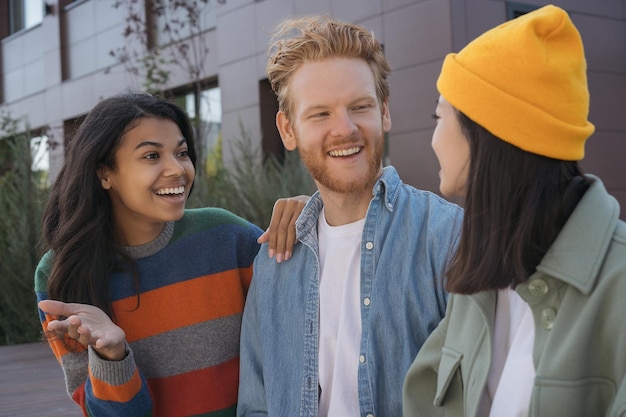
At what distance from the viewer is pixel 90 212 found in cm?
315

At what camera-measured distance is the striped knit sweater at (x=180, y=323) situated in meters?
3.10

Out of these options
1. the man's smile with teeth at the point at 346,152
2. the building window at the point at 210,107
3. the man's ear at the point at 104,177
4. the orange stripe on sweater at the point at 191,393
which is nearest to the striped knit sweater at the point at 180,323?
the orange stripe on sweater at the point at 191,393

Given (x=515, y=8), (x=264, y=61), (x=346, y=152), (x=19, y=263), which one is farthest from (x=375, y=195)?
(x=264, y=61)

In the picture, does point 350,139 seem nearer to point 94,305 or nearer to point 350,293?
point 350,293

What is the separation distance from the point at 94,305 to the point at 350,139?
113cm

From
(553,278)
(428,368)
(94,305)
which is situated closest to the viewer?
(553,278)

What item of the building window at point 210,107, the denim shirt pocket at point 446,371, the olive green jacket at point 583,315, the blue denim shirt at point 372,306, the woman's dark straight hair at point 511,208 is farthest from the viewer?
the building window at point 210,107

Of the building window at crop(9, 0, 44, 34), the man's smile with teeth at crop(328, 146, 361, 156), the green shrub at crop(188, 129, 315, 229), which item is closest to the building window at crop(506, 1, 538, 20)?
the green shrub at crop(188, 129, 315, 229)

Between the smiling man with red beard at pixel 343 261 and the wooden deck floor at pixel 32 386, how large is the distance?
2366 millimetres

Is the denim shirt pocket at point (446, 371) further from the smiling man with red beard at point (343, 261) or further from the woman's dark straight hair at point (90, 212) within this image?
the woman's dark straight hair at point (90, 212)

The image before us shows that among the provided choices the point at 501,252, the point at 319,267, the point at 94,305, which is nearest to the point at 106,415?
the point at 94,305

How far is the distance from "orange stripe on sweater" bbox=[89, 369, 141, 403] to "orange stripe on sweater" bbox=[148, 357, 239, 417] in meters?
0.25

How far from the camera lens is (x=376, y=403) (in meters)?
2.58

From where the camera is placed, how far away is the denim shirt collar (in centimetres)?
275
